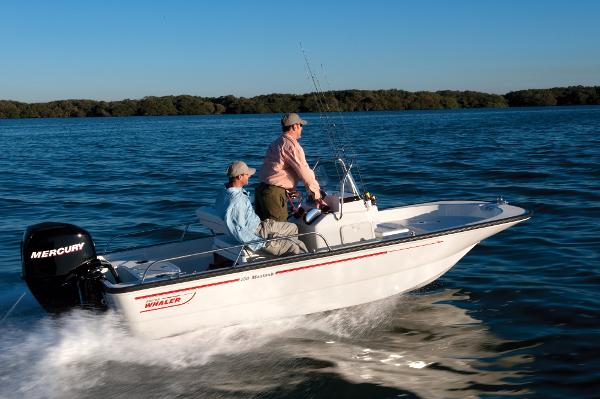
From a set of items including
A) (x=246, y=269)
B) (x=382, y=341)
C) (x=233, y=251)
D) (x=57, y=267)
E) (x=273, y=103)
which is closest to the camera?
(x=57, y=267)

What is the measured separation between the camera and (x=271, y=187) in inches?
279

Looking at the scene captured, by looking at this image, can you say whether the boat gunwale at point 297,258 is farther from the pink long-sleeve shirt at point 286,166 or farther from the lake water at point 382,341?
the pink long-sleeve shirt at point 286,166

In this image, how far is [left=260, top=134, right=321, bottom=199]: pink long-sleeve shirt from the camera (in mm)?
6965

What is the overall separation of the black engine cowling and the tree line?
7825 centimetres

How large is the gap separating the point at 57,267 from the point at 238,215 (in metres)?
1.81

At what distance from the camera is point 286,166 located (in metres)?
7.07

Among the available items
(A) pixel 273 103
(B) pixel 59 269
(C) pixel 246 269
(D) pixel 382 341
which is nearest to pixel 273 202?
(C) pixel 246 269

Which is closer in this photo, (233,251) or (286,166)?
(233,251)

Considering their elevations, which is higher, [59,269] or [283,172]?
[283,172]

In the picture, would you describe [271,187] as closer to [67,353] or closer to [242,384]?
[242,384]

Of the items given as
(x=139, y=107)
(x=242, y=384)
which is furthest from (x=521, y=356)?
(x=139, y=107)

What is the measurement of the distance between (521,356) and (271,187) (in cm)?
308

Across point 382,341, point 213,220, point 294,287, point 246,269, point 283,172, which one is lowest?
point 382,341

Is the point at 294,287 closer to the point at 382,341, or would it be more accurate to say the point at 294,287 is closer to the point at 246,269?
the point at 246,269
